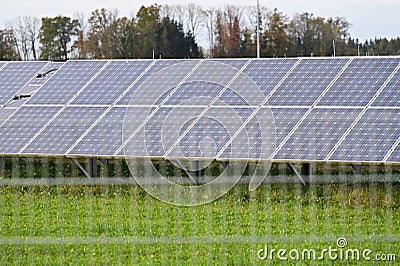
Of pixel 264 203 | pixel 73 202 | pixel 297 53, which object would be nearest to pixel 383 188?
pixel 264 203

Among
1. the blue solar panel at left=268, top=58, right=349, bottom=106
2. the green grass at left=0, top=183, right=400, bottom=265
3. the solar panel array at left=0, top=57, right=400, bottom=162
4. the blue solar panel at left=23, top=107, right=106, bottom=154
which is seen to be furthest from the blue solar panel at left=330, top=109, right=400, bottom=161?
the blue solar panel at left=23, top=107, right=106, bottom=154

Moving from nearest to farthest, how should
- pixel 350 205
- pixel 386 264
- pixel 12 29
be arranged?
1. pixel 386 264
2. pixel 350 205
3. pixel 12 29

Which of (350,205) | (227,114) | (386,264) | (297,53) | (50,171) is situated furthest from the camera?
(297,53)

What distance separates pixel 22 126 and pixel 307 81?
5999 mm

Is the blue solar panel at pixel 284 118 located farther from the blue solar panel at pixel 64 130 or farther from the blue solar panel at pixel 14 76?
the blue solar panel at pixel 14 76

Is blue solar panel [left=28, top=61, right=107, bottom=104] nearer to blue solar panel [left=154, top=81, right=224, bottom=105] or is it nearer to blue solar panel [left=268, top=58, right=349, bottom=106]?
blue solar panel [left=154, top=81, right=224, bottom=105]

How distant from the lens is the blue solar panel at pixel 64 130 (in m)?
18.0

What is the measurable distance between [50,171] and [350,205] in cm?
678

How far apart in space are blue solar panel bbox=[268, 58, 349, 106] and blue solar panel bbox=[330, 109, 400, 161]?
1.44 meters

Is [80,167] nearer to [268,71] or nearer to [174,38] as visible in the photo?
[268,71]

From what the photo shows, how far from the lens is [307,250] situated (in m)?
12.2

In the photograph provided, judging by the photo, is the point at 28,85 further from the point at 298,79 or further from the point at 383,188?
the point at 383,188

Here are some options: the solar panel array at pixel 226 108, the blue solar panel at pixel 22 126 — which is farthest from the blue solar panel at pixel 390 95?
the blue solar panel at pixel 22 126

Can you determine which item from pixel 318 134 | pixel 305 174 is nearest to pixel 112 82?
pixel 305 174
